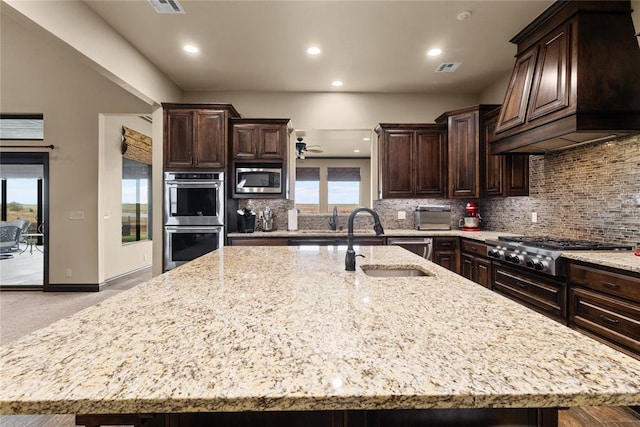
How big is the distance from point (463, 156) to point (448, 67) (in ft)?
3.69

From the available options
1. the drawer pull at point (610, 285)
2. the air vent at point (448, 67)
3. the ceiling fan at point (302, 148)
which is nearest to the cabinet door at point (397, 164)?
the air vent at point (448, 67)

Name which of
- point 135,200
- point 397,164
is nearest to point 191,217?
point 397,164

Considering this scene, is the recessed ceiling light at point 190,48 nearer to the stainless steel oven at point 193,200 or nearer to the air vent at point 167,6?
the air vent at point 167,6

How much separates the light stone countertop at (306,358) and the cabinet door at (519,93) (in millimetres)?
2509

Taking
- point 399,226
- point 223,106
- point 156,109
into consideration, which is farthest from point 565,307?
point 156,109

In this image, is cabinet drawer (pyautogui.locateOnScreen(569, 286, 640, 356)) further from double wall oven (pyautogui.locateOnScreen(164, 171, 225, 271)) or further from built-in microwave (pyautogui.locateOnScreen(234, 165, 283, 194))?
double wall oven (pyautogui.locateOnScreen(164, 171, 225, 271))

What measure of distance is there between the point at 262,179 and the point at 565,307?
11.3 ft

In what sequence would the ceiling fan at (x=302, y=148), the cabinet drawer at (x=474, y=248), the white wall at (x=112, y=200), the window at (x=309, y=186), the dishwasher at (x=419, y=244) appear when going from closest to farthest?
the cabinet drawer at (x=474, y=248)
the dishwasher at (x=419, y=244)
the white wall at (x=112, y=200)
the ceiling fan at (x=302, y=148)
the window at (x=309, y=186)

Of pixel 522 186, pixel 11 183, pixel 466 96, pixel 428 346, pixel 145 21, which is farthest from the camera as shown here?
pixel 11 183

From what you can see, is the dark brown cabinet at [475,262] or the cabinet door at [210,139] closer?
the dark brown cabinet at [475,262]

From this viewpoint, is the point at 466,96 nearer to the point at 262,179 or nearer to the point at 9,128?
the point at 262,179

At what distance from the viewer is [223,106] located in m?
3.95

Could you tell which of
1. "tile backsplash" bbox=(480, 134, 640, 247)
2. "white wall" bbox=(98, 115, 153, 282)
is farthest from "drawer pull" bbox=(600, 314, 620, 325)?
"white wall" bbox=(98, 115, 153, 282)

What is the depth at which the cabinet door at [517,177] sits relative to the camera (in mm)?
3621
